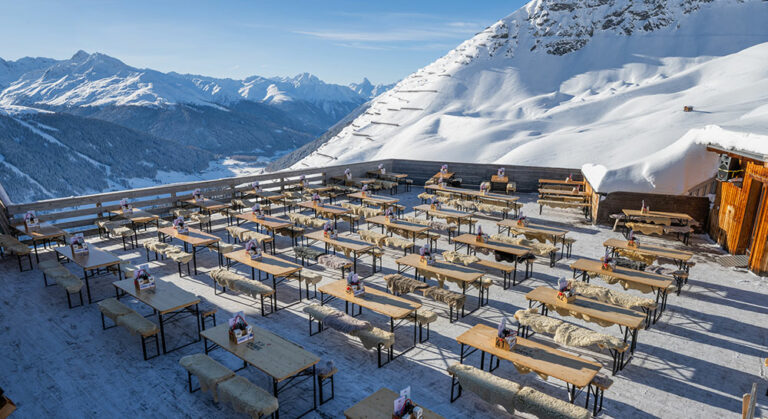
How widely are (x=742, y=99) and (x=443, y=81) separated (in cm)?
5878

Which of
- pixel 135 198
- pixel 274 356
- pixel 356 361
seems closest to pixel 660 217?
pixel 356 361

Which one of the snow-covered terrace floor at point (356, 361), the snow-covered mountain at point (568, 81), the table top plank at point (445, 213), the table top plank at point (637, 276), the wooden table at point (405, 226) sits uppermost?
the snow-covered mountain at point (568, 81)

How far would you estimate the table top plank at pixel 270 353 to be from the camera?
606 centimetres

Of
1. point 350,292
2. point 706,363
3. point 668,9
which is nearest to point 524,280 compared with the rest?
point 706,363

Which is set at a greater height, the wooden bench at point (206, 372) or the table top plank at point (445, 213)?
the table top plank at point (445, 213)

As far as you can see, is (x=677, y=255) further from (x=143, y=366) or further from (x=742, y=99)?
Result: (x=742, y=99)

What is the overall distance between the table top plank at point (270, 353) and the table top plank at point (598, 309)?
4394mm

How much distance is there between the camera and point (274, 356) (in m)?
6.39

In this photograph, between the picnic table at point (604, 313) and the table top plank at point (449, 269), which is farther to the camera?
the table top plank at point (449, 269)

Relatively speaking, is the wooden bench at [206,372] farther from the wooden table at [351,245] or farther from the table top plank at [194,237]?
the wooden table at [351,245]

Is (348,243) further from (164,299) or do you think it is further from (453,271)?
(164,299)

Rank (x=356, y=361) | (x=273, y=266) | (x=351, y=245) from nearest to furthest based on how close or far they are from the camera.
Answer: (x=356, y=361) < (x=273, y=266) < (x=351, y=245)

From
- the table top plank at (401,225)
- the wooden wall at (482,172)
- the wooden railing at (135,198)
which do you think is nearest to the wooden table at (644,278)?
the table top plank at (401,225)

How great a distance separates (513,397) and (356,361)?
9.18 ft
